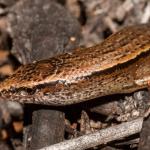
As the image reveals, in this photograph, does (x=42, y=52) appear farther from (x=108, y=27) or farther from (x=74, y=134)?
(x=108, y=27)

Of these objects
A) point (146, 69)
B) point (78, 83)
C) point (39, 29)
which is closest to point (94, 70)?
point (78, 83)

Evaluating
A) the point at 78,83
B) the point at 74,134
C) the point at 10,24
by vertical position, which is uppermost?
the point at 10,24

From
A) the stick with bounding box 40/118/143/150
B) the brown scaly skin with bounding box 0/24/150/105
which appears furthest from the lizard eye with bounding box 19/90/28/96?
the stick with bounding box 40/118/143/150

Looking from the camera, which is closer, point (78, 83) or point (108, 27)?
point (78, 83)

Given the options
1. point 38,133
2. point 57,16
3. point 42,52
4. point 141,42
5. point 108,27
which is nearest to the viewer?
point 38,133

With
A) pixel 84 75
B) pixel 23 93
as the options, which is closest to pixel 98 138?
pixel 84 75

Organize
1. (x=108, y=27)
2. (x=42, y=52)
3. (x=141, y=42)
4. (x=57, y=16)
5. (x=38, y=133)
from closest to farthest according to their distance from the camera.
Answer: (x=38, y=133)
(x=141, y=42)
(x=42, y=52)
(x=57, y=16)
(x=108, y=27)

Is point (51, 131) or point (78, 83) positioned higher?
point (78, 83)

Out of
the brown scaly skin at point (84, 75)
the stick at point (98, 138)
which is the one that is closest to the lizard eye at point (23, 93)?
the brown scaly skin at point (84, 75)

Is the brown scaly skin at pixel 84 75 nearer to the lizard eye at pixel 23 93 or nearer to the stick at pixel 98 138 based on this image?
the lizard eye at pixel 23 93
